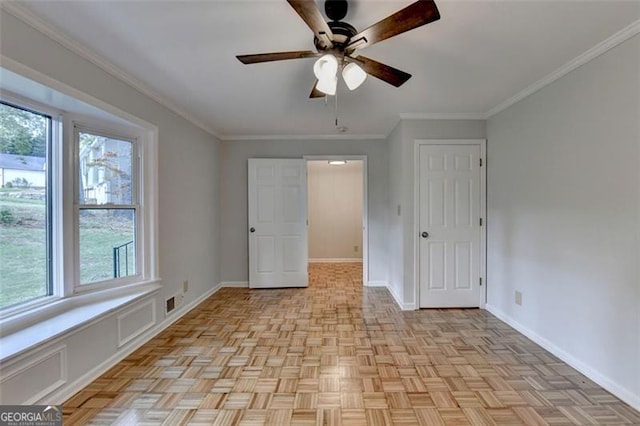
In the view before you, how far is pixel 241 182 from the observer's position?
15.6 feet

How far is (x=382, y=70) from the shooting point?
1904mm

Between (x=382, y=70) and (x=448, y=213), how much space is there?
7.36 ft

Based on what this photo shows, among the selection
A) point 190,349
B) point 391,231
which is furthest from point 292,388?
point 391,231

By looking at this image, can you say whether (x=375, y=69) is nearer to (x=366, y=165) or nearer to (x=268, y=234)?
(x=366, y=165)

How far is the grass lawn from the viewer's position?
1.97 m

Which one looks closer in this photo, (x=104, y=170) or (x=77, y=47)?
(x=77, y=47)

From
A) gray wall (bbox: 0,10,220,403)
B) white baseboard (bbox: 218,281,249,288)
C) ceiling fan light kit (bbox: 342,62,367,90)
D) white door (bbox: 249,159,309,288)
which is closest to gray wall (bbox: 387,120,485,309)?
white door (bbox: 249,159,309,288)

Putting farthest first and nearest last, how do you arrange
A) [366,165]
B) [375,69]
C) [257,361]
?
[366,165] < [257,361] < [375,69]

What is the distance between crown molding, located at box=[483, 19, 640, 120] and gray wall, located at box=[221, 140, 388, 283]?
190cm

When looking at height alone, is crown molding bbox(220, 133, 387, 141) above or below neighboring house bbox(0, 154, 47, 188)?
above

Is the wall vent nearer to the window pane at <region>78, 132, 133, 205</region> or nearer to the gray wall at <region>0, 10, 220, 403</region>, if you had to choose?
the gray wall at <region>0, 10, 220, 403</region>

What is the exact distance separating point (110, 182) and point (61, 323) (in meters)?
1.20

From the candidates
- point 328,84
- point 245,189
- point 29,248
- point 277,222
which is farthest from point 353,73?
point 245,189

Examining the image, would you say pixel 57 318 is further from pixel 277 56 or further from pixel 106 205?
pixel 277 56
